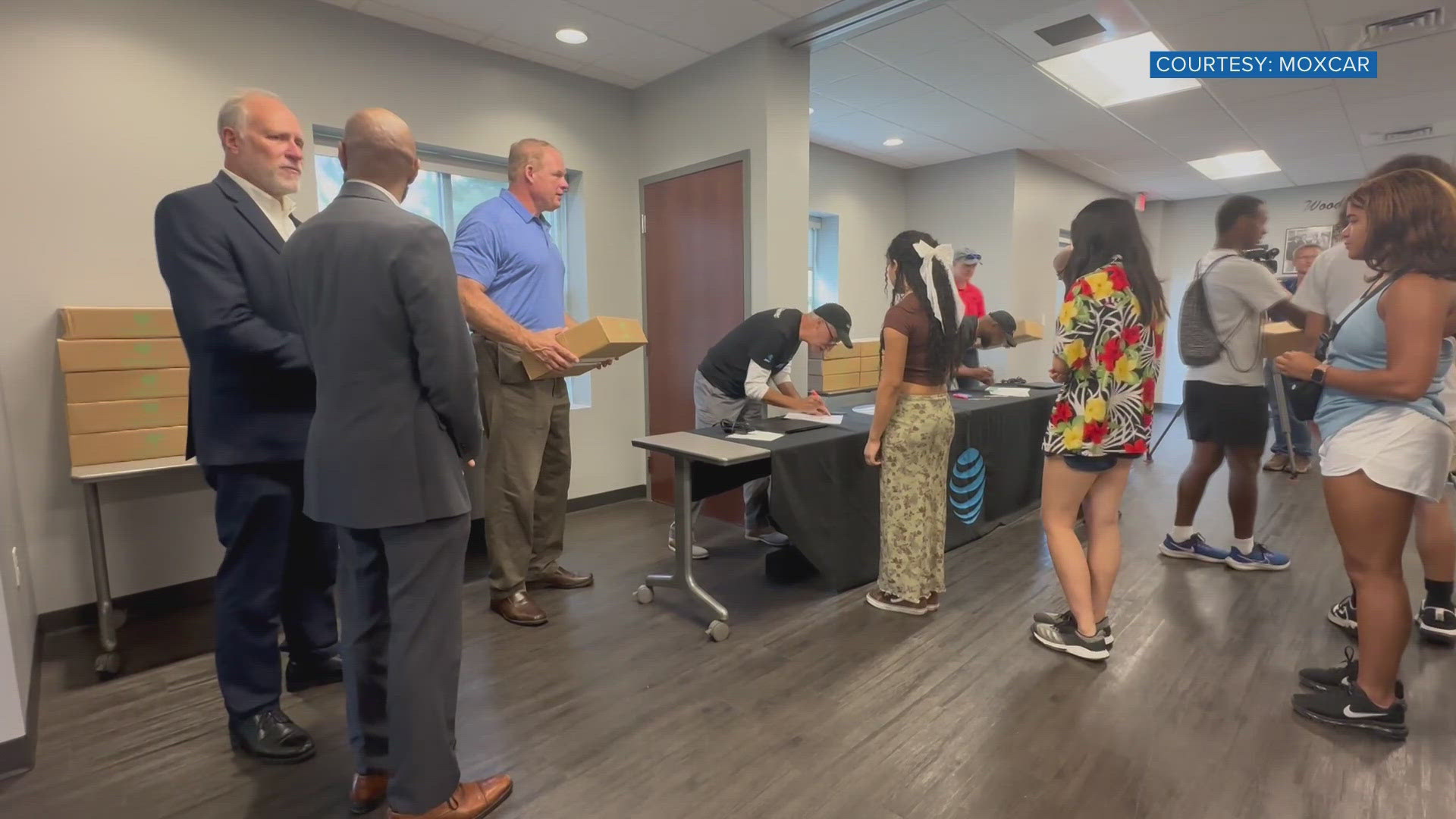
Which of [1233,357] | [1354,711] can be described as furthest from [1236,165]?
[1354,711]

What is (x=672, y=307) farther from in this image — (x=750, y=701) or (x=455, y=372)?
(x=455, y=372)

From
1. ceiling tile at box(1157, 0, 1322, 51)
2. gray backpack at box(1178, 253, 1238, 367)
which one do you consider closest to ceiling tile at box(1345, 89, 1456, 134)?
ceiling tile at box(1157, 0, 1322, 51)

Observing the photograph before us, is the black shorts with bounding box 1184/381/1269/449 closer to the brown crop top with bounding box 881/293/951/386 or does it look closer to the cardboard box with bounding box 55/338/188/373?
the brown crop top with bounding box 881/293/951/386

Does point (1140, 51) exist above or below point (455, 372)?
above

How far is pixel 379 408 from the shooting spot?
134 centimetres

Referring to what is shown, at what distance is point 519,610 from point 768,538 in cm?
137

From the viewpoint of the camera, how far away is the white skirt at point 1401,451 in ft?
5.49

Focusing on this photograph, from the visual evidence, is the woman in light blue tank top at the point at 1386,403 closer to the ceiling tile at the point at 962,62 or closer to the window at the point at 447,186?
the ceiling tile at the point at 962,62

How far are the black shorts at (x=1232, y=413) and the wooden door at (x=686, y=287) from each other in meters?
2.14

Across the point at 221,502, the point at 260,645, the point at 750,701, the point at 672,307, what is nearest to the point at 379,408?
the point at 221,502

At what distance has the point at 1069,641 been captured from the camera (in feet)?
7.64

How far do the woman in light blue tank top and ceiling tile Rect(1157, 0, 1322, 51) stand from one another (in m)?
2.13

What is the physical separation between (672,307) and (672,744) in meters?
2.75

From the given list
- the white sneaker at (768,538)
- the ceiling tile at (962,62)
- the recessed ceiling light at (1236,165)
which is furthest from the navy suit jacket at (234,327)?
the recessed ceiling light at (1236,165)
